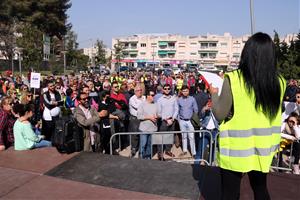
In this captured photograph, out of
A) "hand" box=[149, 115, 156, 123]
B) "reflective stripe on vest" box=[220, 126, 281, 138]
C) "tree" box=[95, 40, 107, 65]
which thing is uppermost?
"tree" box=[95, 40, 107, 65]

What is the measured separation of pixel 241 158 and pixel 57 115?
638cm

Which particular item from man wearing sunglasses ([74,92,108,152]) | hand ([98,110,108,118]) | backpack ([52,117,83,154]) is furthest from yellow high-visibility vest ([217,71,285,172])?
hand ([98,110,108,118])

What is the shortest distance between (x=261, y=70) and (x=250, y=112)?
307mm

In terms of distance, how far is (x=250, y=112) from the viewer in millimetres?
2334

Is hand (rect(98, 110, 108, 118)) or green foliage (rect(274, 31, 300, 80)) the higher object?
green foliage (rect(274, 31, 300, 80))

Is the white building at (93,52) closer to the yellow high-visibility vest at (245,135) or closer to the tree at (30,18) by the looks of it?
the tree at (30,18)

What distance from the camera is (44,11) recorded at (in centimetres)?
5862

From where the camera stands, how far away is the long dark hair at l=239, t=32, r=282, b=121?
2.27 metres

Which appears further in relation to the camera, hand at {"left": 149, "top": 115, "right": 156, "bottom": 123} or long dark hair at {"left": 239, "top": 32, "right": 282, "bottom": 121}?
hand at {"left": 149, "top": 115, "right": 156, "bottom": 123}

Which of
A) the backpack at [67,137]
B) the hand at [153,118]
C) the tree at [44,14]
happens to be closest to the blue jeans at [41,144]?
the backpack at [67,137]

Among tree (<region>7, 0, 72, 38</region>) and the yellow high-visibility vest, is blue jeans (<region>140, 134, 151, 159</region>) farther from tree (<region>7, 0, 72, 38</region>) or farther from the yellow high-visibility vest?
tree (<region>7, 0, 72, 38</region>)

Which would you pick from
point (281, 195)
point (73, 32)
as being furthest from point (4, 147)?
point (73, 32)

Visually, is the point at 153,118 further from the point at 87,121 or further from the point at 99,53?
the point at 99,53

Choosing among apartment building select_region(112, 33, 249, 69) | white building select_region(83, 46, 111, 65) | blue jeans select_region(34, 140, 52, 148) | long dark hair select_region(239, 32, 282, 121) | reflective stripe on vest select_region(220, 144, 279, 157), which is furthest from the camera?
apartment building select_region(112, 33, 249, 69)
